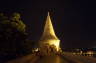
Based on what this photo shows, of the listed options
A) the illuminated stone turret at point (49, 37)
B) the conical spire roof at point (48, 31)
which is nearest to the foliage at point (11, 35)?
the illuminated stone turret at point (49, 37)

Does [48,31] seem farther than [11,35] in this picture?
Yes

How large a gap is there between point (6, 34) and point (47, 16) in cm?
9188

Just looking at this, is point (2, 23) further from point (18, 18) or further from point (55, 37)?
point (55, 37)

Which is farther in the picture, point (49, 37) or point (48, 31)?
point (48, 31)

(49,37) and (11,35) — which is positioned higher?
(49,37)

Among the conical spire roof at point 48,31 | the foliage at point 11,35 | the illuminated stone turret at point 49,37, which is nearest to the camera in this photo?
the foliage at point 11,35

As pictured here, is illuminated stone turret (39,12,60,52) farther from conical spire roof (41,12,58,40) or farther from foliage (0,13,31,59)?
foliage (0,13,31,59)

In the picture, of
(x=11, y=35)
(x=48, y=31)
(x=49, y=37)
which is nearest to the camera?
(x=11, y=35)

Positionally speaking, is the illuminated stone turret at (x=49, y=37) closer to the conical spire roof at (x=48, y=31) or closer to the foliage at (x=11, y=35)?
the conical spire roof at (x=48, y=31)

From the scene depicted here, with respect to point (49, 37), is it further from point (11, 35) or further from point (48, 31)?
point (11, 35)

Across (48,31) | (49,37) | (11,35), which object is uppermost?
(48,31)

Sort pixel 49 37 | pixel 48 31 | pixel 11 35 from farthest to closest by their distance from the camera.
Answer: pixel 48 31 < pixel 49 37 < pixel 11 35

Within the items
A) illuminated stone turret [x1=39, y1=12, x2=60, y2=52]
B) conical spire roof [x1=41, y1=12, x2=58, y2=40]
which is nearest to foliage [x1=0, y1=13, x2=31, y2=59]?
illuminated stone turret [x1=39, y1=12, x2=60, y2=52]

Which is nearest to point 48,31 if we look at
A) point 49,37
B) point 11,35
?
point 49,37
